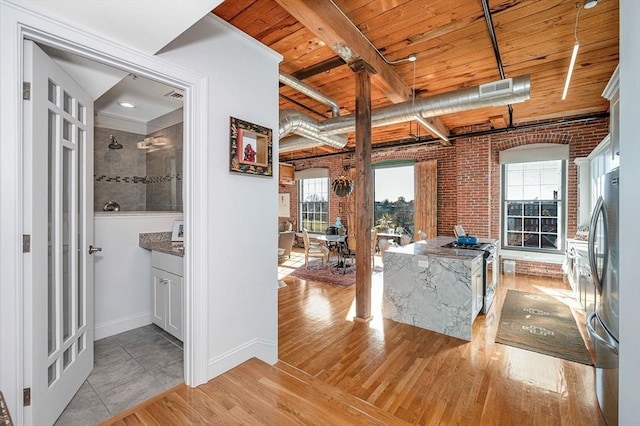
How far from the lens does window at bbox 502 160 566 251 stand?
564 cm

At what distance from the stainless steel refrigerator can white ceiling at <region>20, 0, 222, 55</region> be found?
264cm

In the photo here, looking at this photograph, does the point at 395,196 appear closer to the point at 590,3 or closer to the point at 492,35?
the point at 492,35

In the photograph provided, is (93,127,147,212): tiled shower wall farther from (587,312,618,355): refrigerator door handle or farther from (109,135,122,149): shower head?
(587,312,618,355): refrigerator door handle

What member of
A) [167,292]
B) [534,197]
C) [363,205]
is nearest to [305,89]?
[363,205]

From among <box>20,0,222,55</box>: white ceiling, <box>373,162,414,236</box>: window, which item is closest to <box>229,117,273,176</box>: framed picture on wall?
<box>20,0,222,55</box>: white ceiling

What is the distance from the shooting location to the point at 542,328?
3.32m

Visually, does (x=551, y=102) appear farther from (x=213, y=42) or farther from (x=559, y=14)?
(x=213, y=42)

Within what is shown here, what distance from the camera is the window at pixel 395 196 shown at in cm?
750

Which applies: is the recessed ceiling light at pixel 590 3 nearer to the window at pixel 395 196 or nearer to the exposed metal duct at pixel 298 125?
the exposed metal duct at pixel 298 125

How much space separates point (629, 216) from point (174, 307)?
3.24 m

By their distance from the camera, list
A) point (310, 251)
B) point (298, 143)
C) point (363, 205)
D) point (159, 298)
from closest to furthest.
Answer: point (159, 298), point (363, 205), point (298, 143), point (310, 251)

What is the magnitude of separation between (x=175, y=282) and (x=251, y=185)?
1258 millimetres

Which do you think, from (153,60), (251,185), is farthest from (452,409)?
(153,60)

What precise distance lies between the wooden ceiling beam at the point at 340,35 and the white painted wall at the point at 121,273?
2.57 meters
